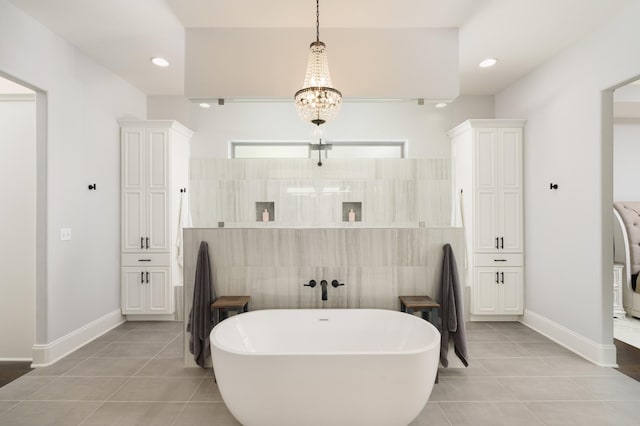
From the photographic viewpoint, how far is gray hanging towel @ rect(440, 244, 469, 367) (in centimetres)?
269

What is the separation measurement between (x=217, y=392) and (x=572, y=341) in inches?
128

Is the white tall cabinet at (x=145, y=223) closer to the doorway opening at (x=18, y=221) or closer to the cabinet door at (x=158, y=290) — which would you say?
the cabinet door at (x=158, y=290)

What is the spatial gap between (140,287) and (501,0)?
4.57 m

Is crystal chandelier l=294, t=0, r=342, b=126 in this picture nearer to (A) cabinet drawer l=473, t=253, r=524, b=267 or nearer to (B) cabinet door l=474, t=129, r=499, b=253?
(B) cabinet door l=474, t=129, r=499, b=253

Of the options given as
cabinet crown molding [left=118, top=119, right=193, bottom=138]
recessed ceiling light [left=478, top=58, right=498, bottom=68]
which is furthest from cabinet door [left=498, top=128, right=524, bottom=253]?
cabinet crown molding [left=118, top=119, right=193, bottom=138]

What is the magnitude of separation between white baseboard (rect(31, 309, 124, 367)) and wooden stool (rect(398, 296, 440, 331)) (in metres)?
3.07

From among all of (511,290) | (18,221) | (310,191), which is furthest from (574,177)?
(18,221)

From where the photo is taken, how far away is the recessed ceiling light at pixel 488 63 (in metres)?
3.57

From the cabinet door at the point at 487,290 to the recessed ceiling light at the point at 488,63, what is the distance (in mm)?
2310

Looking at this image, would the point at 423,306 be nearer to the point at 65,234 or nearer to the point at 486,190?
the point at 486,190

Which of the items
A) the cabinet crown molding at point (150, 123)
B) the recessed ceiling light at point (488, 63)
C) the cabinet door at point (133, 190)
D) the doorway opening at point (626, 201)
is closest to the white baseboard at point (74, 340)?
the cabinet door at point (133, 190)

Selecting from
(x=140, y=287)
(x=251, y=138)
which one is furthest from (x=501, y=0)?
(x=140, y=287)

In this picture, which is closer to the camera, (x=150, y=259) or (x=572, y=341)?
(x=572, y=341)

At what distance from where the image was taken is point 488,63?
363 centimetres
